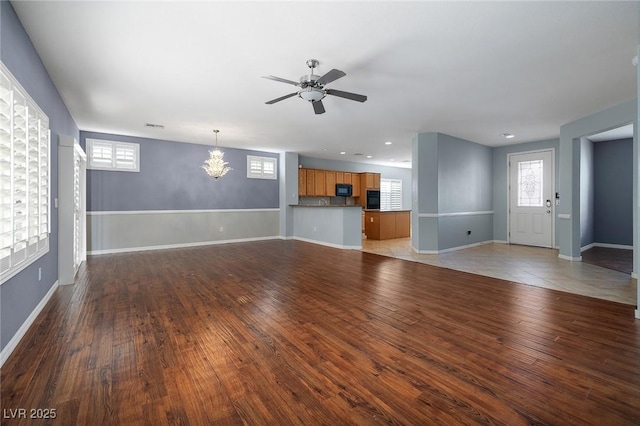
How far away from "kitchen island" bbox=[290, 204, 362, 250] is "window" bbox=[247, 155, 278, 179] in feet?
4.00

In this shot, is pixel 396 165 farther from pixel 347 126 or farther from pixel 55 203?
pixel 55 203

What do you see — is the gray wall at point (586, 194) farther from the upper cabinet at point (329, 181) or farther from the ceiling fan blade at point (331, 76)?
the ceiling fan blade at point (331, 76)

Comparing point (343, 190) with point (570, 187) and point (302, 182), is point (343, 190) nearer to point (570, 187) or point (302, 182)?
point (302, 182)

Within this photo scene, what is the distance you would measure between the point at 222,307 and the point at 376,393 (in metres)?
1.97

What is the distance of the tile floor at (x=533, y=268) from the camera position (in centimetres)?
372

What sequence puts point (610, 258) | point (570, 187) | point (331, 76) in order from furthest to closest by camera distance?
1. point (610, 258)
2. point (570, 187)
3. point (331, 76)

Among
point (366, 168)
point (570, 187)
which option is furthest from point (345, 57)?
point (366, 168)

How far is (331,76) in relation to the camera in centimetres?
285

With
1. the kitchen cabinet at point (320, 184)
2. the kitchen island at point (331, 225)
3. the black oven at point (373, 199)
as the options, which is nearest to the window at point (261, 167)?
the kitchen island at point (331, 225)

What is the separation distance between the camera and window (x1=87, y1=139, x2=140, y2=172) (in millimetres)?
6254

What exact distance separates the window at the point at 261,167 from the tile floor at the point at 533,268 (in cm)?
367

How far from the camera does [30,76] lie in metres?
2.71

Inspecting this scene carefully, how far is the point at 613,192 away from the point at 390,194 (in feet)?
21.4

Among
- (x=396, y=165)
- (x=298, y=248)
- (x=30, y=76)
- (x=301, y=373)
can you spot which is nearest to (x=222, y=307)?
(x=301, y=373)
